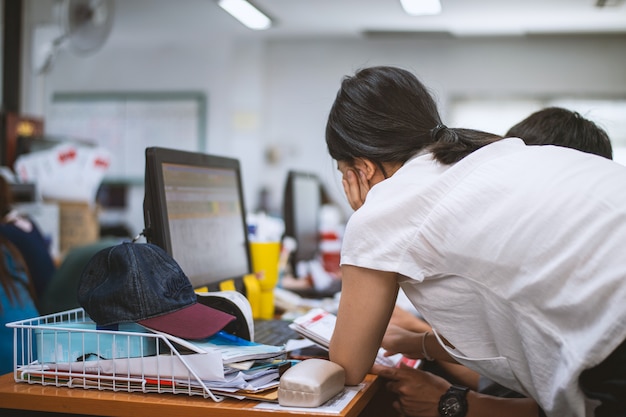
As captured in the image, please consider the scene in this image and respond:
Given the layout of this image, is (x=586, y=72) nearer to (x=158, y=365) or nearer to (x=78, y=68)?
(x=78, y=68)

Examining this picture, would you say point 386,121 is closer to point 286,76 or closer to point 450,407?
point 450,407

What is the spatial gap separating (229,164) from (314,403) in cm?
91

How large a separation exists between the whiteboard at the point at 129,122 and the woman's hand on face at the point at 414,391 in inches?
229

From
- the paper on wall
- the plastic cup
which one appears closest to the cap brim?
the plastic cup

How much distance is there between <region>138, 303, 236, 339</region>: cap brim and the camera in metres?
1.04

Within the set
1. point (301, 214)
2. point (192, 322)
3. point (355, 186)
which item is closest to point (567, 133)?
point (355, 186)

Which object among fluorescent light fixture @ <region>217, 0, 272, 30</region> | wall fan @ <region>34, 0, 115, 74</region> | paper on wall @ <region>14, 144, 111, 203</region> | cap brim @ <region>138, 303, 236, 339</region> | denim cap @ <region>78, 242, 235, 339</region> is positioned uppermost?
fluorescent light fixture @ <region>217, 0, 272, 30</region>

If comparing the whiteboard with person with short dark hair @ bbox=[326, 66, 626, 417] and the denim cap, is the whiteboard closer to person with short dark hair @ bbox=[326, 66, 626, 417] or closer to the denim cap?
the denim cap

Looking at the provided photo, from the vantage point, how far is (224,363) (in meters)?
1.03

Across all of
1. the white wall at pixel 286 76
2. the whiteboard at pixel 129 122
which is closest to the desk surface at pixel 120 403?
the white wall at pixel 286 76

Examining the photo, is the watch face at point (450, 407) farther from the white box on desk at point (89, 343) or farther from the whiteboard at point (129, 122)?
the whiteboard at point (129, 122)

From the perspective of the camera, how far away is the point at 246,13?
5.46 metres

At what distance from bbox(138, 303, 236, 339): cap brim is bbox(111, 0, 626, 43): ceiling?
4624 mm

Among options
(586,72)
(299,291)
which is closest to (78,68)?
(586,72)
